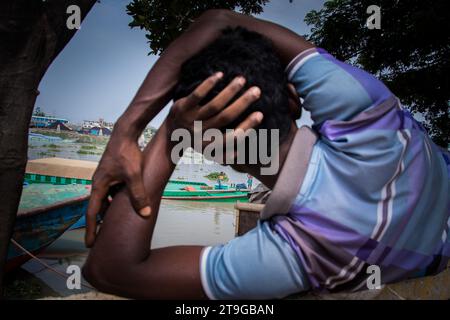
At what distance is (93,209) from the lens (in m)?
1.38

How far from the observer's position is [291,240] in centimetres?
117

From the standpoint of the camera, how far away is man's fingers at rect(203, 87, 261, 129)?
1.25m

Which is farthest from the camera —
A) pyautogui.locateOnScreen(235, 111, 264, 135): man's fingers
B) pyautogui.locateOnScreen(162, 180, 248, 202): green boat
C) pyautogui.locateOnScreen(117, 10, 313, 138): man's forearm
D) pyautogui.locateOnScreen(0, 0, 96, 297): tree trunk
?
pyautogui.locateOnScreen(162, 180, 248, 202): green boat

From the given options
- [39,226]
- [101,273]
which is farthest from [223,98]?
[39,226]

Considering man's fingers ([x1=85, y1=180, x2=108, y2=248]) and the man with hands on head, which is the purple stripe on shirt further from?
man's fingers ([x1=85, y1=180, x2=108, y2=248])

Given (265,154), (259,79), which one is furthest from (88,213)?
(259,79)

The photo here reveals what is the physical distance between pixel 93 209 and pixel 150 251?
0.29 m

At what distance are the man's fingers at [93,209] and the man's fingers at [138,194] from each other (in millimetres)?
139

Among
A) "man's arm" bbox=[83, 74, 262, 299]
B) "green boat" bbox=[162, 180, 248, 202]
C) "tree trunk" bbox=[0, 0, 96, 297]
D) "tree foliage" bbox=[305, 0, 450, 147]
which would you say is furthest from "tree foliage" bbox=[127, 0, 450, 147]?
"green boat" bbox=[162, 180, 248, 202]

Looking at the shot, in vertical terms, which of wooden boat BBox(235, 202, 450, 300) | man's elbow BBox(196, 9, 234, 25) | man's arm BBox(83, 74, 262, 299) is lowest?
wooden boat BBox(235, 202, 450, 300)

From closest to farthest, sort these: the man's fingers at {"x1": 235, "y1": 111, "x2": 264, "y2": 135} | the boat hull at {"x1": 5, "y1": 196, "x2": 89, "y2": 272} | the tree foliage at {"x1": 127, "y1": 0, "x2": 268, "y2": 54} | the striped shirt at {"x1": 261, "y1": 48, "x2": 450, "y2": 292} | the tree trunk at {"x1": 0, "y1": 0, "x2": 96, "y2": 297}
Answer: the striped shirt at {"x1": 261, "y1": 48, "x2": 450, "y2": 292} → the man's fingers at {"x1": 235, "y1": 111, "x2": 264, "y2": 135} → the tree trunk at {"x1": 0, "y1": 0, "x2": 96, "y2": 297} → the tree foliage at {"x1": 127, "y1": 0, "x2": 268, "y2": 54} → the boat hull at {"x1": 5, "y1": 196, "x2": 89, "y2": 272}

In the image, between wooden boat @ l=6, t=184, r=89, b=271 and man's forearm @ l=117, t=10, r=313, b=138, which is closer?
man's forearm @ l=117, t=10, r=313, b=138

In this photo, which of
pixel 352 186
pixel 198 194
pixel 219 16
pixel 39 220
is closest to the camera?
pixel 352 186

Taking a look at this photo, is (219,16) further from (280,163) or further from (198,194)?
(198,194)
